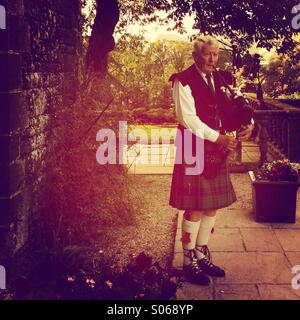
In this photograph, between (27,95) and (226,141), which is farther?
(27,95)

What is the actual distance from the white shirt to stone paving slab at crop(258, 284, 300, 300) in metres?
1.37

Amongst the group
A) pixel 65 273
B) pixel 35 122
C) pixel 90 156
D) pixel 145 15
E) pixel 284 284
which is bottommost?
pixel 284 284

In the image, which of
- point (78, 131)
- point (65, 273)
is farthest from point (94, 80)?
point (65, 273)

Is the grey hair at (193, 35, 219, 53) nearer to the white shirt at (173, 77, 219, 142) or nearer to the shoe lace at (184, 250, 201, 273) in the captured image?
the white shirt at (173, 77, 219, 142)

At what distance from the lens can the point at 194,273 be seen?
452 centimetres

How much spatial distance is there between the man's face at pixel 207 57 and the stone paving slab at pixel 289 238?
7.42 ft

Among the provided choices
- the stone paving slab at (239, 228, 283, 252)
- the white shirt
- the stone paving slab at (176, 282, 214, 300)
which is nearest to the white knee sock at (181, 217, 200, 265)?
the stone paving slab at (176, 282, 214, 300)

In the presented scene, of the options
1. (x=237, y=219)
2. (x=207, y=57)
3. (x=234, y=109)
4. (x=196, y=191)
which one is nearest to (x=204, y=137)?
(x=234, y=109)

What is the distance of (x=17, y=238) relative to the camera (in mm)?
4504

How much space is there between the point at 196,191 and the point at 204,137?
0.50m

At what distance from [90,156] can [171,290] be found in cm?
248

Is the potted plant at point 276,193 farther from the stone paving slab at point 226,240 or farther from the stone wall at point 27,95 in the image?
the stone wall at point 27,95

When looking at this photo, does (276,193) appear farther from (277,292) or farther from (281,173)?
(277,292)
